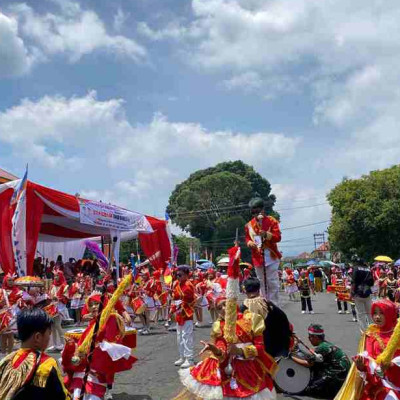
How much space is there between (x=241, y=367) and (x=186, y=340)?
4.78 m

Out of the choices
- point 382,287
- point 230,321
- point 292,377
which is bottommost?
point 292,377

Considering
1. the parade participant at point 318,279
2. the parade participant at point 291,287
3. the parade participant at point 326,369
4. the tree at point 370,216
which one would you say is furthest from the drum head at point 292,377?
the tree at point 370,216

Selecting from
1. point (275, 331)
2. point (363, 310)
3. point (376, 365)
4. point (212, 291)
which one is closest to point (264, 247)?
point (275, 331)

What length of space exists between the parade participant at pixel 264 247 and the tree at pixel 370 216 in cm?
3121

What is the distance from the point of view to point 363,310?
444 inches

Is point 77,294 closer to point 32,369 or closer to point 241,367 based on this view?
point 241,367

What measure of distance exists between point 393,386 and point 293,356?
217 centimetres

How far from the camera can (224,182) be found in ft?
196

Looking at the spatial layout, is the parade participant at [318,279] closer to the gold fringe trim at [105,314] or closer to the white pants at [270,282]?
the white pants at [270,282]

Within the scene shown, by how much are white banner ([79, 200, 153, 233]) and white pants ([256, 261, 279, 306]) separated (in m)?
10.8

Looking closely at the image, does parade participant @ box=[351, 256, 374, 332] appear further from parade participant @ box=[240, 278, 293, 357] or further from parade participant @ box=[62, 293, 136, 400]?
parade participant @ box=[62, 293, 136, 400]

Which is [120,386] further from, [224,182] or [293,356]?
[224,182]

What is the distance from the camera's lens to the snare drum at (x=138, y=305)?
14.8m

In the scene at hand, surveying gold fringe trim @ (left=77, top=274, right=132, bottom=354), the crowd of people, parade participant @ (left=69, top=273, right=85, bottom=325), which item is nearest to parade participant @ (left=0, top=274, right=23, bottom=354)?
the crowd of people
